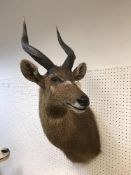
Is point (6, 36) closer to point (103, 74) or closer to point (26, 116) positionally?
point (26, 116)

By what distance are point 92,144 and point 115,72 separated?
51cm

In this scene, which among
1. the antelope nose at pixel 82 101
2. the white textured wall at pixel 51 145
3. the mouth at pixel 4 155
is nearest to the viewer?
the antelope nose at pixel 82 101

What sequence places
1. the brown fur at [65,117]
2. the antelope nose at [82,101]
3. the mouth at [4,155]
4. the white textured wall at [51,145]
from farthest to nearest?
the mouth at [4,155] < the white textured wall at [51,145] < the brown fur at [65,117] < the antelope nose at [82,101]

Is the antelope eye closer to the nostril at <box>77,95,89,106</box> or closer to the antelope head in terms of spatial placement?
the antelope head

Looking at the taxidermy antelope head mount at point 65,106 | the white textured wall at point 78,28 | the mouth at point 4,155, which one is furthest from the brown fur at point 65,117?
the mouth at point 4,155

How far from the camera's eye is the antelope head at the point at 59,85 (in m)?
1.21

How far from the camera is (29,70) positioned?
1.41 m

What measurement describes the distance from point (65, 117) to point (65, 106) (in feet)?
0.59

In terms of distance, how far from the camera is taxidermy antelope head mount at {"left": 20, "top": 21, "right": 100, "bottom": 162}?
1.27 meters

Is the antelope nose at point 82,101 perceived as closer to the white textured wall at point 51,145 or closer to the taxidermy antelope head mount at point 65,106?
the taxidermy antelope head mount at point 65,106

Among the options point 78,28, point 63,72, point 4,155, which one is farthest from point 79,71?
point 4,155

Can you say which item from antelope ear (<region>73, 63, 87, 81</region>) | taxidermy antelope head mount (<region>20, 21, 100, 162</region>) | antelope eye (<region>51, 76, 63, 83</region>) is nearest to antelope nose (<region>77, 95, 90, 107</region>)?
taxidermy antelope head mount (<region>20, 21, 100, 162</region>)

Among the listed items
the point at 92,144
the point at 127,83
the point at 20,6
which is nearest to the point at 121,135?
the point at 92,144

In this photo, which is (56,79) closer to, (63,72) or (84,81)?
(63,72)
